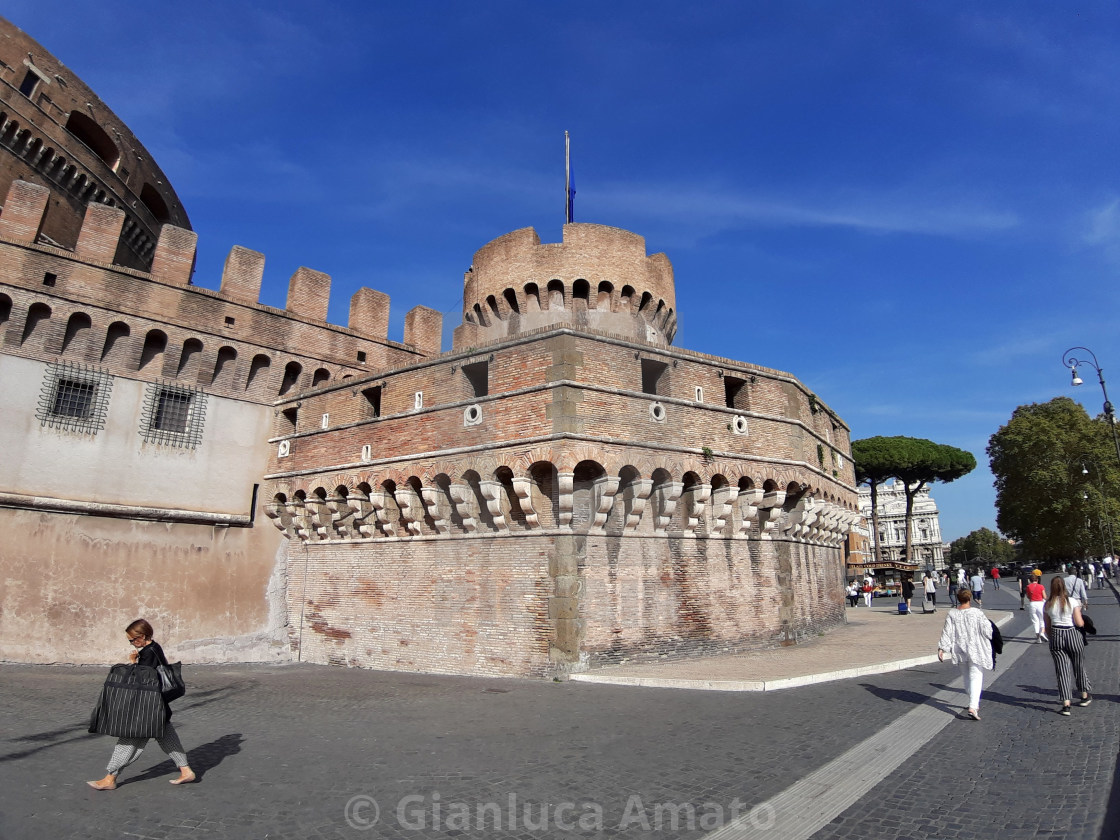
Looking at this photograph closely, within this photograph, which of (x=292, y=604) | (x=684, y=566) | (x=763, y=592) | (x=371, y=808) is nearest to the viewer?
(x=371, y=808)

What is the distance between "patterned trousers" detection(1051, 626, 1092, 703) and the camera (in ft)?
24.3

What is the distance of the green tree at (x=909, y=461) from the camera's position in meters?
49.6

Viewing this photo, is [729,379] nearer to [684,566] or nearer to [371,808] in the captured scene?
[684,566]

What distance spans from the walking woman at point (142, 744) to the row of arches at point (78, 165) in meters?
18.9

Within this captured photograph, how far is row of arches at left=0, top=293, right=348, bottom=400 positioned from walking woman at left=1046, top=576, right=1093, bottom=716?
16373mm

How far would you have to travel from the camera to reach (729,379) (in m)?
14.7

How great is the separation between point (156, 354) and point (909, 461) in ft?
167

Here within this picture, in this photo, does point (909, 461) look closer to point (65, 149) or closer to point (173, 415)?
point (173, 415)

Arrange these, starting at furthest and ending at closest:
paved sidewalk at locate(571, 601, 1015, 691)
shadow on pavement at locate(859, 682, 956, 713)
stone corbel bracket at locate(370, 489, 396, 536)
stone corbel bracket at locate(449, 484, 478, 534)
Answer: stone corbel bracket at locate(370, 489, 396, 536)
stone corbel bracket at locate(449, 484, 478, 534)
paved sidewalk at locate(571, 601, 1015, 691)
shadow on pavement at locate(859, 682, 956, 713)

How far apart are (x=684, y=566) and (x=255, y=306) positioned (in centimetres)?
1308

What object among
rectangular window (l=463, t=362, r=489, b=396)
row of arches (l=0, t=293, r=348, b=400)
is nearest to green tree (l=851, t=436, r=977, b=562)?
rectangular window (l=463, t=362, r=489, b=396)

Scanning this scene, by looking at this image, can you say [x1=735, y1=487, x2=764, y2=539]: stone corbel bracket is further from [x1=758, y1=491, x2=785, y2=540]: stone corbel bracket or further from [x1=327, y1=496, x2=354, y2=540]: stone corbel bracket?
[x1=327, y1=496, x2=354, y2=540]: stone corbel bracket

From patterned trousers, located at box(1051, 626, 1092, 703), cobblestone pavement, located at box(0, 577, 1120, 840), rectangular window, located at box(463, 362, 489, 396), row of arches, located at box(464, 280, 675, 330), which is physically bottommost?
cobblestone pavement, located at box(0, 577, 1120, 840)

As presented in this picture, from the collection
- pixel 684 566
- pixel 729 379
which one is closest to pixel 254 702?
pixel 684 566
